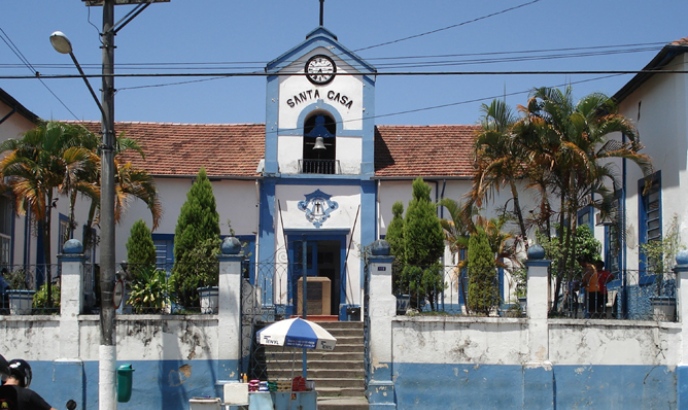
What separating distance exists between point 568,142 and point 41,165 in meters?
9.67

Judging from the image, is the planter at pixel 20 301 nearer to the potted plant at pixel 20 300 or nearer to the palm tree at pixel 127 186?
the potted plant at pixel 20 300

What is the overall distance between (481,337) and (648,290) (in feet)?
12.6

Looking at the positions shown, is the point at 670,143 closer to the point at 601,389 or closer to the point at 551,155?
the point at 551,155

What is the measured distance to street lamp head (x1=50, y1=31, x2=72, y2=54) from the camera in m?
13.8

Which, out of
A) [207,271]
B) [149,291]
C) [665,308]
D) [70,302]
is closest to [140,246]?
[207,271]

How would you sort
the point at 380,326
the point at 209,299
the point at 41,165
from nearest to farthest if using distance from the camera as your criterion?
the point at 380,326
the point at 209,299
the point at 41,165

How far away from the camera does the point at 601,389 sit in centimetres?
1709

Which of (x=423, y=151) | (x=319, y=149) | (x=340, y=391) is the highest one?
(x=423, y=151)

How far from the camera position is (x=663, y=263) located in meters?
18.4

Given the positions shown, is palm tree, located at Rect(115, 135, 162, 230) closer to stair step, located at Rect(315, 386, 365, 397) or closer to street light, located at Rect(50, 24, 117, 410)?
street light, located at Rect(50, 24, 117, 410)

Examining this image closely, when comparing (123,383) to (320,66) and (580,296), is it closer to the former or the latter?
(580,296)

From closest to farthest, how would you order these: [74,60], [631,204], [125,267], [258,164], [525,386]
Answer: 1. [74,60]
2. [525,386]
3. [125,267]
4. [631,204]
5. [258,164]

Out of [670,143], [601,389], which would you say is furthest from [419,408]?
[670,143]

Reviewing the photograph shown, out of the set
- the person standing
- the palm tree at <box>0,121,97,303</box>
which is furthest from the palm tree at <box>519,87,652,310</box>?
the person standing
